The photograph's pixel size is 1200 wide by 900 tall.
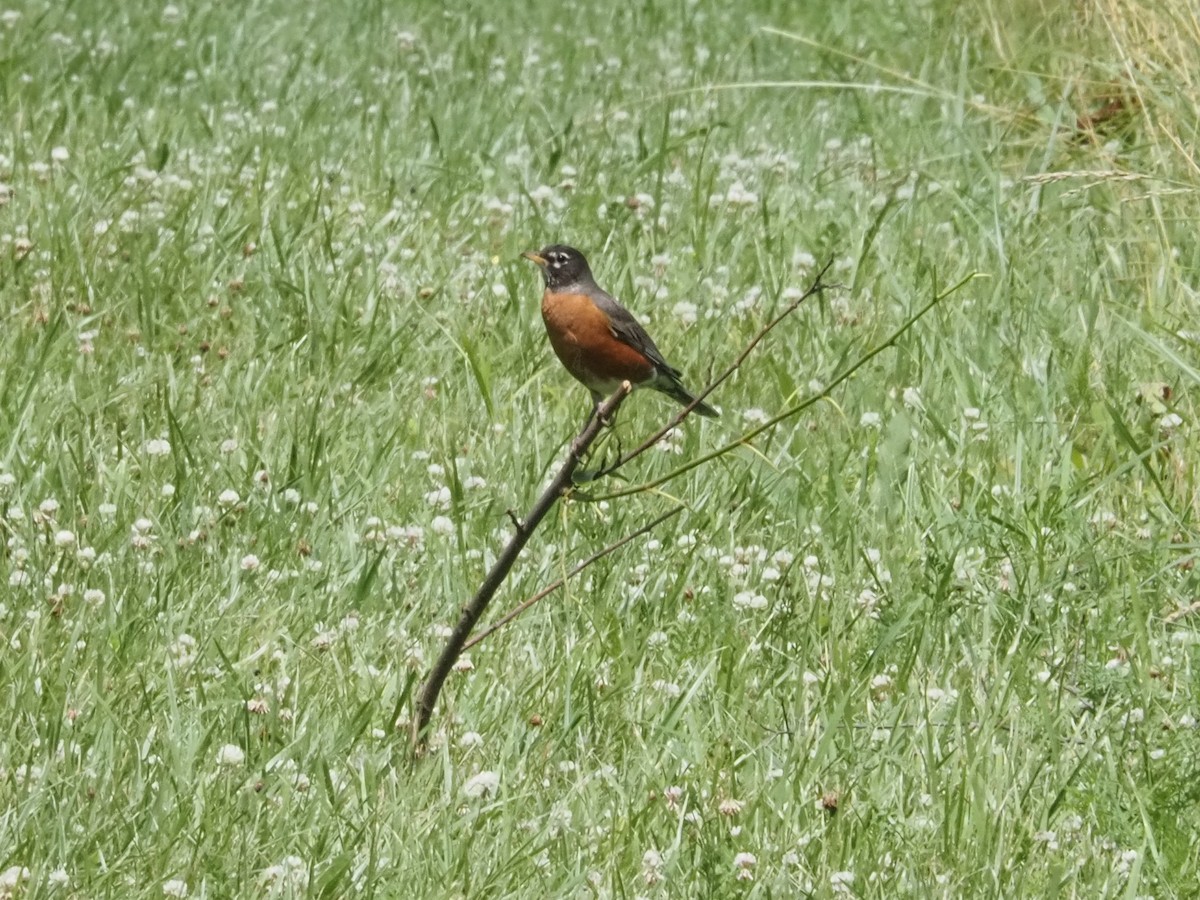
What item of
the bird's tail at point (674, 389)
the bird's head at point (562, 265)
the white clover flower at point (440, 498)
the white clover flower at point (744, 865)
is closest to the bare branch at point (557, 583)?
the white clover flower at point (744, 865)

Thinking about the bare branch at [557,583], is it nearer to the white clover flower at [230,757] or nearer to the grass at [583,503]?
the grass at [583,503]

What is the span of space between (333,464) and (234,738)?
1.39m

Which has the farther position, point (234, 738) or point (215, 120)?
point (215, 120)

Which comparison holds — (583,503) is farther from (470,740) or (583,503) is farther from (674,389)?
(470,740)

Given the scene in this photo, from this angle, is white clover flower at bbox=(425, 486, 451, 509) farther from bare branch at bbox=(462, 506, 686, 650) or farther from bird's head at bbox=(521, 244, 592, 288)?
bare branch at bbox=(462, 506, 686, 650)

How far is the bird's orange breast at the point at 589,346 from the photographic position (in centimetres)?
479

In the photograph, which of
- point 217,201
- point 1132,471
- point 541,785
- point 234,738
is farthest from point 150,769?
point 217,201

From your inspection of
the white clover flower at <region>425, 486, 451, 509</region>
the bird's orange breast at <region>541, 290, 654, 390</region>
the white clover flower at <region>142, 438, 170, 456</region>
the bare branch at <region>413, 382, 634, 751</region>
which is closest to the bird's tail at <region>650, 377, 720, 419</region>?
the bird's orange breast at <region>541, 290, 654, 390</region>

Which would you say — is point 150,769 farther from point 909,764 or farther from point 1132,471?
point 1132,471

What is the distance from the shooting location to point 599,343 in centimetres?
479

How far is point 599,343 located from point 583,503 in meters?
0.37

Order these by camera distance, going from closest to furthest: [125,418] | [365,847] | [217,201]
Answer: [365,847]
[125,418]
[217,201]

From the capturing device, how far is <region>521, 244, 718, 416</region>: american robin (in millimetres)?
4793

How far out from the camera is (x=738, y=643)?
4148 mm
